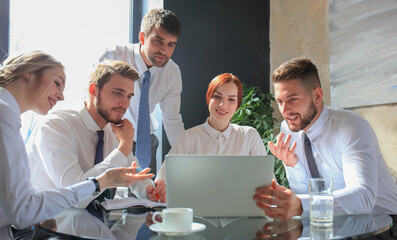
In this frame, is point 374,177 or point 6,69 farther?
point 374,177

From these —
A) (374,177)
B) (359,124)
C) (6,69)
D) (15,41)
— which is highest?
(15,41)

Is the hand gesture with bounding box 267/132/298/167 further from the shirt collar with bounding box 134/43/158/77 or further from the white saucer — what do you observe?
the shirt collar with bounding box 134/43/158/77

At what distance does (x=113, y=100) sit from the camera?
2.35 metres

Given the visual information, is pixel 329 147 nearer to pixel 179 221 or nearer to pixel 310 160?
pixel 310 160

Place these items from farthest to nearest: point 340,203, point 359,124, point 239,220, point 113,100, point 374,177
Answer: point 113,100 < point 359,124 < point 374,177 < point 340,203 < point 239,220

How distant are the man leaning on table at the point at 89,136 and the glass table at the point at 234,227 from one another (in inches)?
15.8

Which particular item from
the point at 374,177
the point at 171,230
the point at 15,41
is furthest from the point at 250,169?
the point at 15,41

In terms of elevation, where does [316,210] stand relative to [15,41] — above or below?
below

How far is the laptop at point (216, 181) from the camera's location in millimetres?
1478

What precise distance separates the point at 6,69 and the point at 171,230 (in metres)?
0.91

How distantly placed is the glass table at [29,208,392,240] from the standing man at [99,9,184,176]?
1370 mm

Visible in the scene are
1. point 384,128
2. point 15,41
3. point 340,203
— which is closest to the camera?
point 340,203

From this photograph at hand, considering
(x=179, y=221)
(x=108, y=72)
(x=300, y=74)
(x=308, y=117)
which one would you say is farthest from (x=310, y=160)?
(x=108, y=72)

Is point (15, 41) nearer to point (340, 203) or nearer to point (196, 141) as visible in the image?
point (196, 141)
